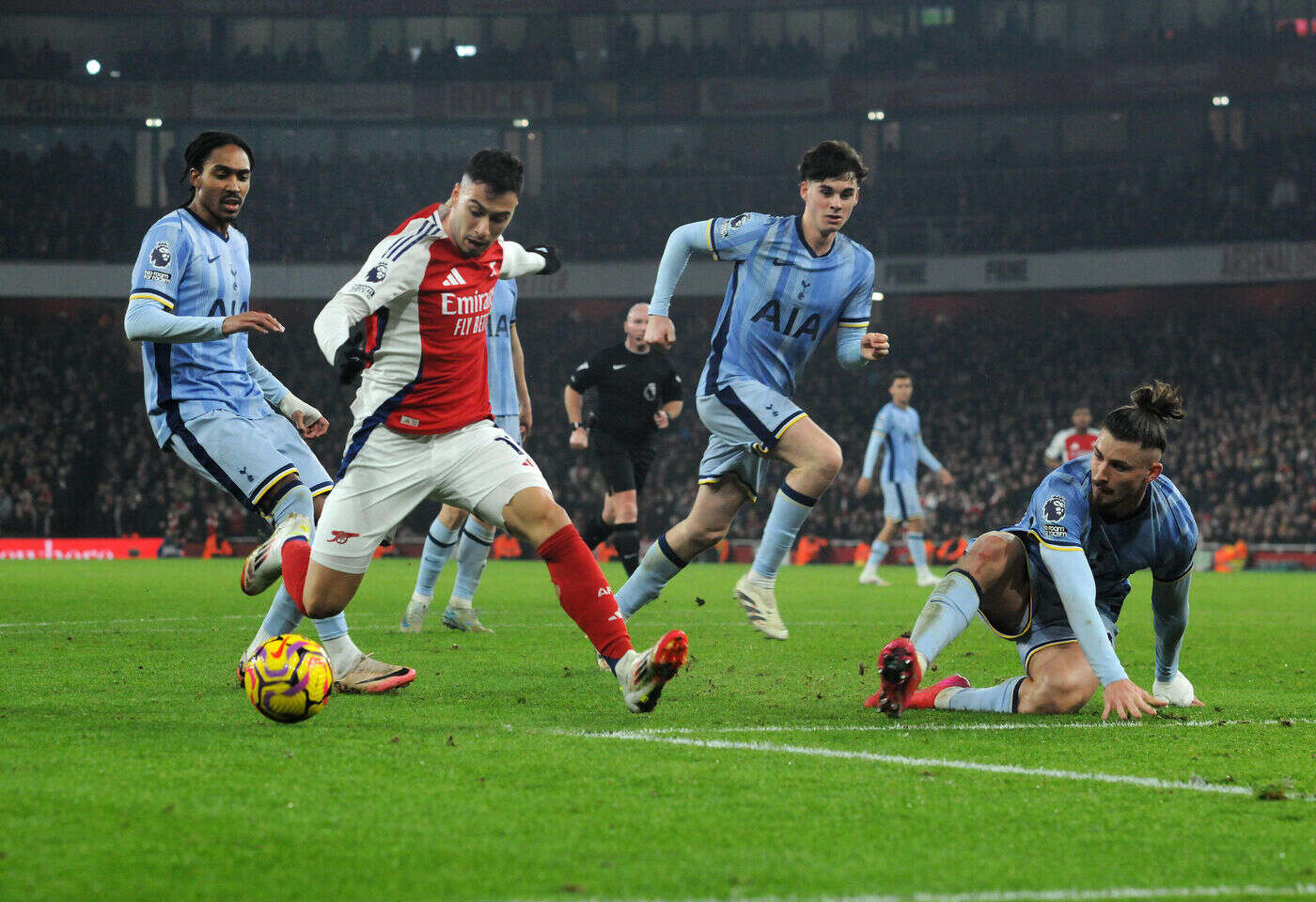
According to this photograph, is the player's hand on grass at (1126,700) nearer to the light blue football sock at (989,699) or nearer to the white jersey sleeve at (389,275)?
the light blue football sock at (989,699)

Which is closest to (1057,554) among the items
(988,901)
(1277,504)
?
(988,901)

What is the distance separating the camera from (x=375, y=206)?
39.4m

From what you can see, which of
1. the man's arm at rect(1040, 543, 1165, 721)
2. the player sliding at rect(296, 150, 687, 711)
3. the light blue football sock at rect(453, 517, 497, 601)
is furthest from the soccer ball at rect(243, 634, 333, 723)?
the light blue football sock at rect(453, 517, 497, 601)

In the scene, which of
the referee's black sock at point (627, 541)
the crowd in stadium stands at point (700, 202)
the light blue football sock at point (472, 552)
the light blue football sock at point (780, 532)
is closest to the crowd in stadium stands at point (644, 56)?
the crowd in stadium stands at point (700, 202)

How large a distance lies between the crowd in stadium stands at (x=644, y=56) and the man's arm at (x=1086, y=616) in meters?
34.6

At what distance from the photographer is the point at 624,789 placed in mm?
4062

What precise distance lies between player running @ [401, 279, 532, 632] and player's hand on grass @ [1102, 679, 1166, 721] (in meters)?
5.35

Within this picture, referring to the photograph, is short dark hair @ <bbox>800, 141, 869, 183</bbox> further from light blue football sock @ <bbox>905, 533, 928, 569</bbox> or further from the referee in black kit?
light blue football sock @ <bbox>905, 533, 928, 569</bbox>

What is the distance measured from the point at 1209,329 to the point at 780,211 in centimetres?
1106

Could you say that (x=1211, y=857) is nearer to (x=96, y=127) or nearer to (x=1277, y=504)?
(x=1277, y=504)

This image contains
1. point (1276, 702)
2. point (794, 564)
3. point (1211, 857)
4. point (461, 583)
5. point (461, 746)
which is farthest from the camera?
point (794, 564)

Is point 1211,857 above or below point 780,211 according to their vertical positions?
below

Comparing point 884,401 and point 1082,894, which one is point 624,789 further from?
point 884,401

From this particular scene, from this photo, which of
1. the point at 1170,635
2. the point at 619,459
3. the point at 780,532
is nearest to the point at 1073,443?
the point at 619,459
